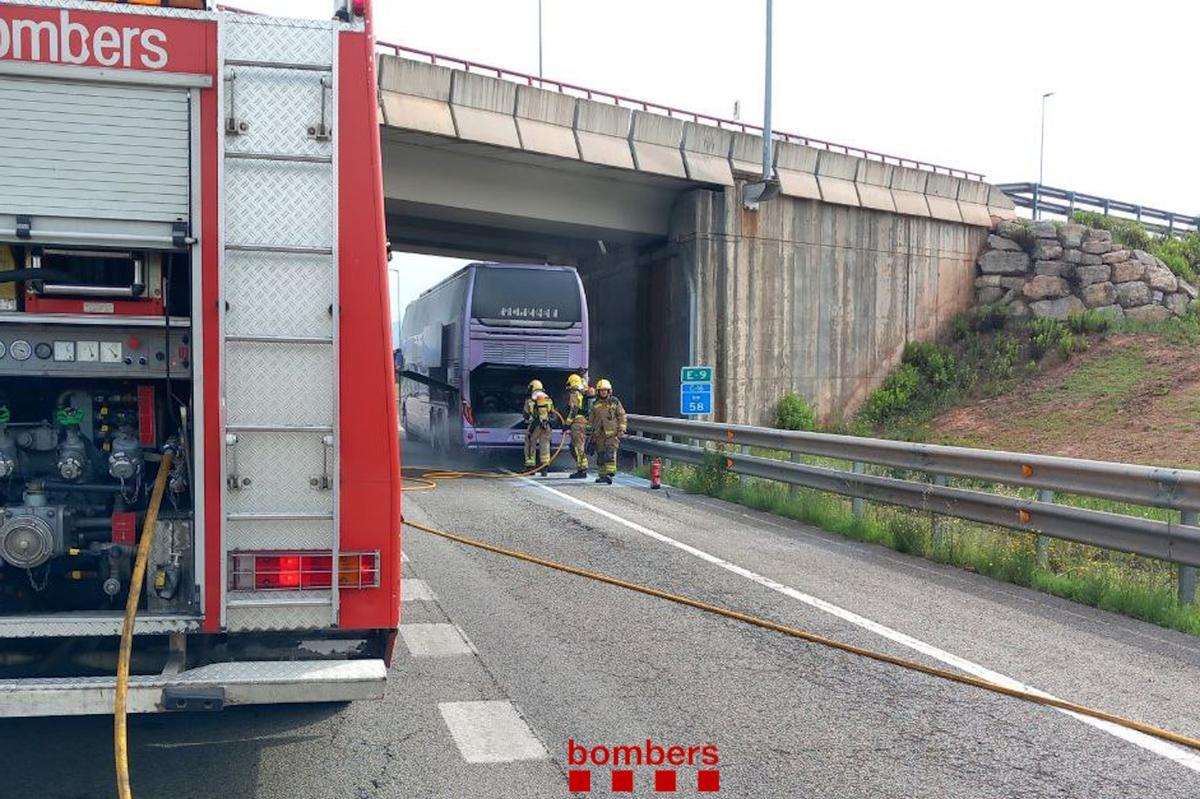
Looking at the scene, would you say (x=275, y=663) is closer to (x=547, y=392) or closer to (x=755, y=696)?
(x=755, y=696)

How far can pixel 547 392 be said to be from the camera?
20422 millimetres

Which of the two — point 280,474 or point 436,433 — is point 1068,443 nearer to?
point 436,433

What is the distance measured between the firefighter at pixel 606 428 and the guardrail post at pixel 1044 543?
760 cm

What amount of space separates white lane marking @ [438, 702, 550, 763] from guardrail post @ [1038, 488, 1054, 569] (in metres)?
5.25

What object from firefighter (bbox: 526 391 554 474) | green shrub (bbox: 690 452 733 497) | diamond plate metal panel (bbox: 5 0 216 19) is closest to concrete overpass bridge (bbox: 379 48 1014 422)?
firefighter (bbox: 526 391 554 474)

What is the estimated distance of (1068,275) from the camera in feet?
103

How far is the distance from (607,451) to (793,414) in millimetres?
11624

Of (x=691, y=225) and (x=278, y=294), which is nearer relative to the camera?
(x=278, y=294)

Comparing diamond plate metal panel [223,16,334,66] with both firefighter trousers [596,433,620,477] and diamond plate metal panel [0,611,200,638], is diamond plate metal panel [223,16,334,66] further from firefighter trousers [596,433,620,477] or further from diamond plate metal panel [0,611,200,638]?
firefighter trousers [596,433,620,477]

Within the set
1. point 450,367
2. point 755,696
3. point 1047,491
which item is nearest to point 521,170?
point 450,367

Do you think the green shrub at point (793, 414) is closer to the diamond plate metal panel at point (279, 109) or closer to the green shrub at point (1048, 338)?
the green shrub at point (1048, 338)

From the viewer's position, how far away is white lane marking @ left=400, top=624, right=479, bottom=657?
20.4 ft

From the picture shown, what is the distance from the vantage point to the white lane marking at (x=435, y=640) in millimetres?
6215

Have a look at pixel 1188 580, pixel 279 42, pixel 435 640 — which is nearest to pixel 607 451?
pixel 1188 580
